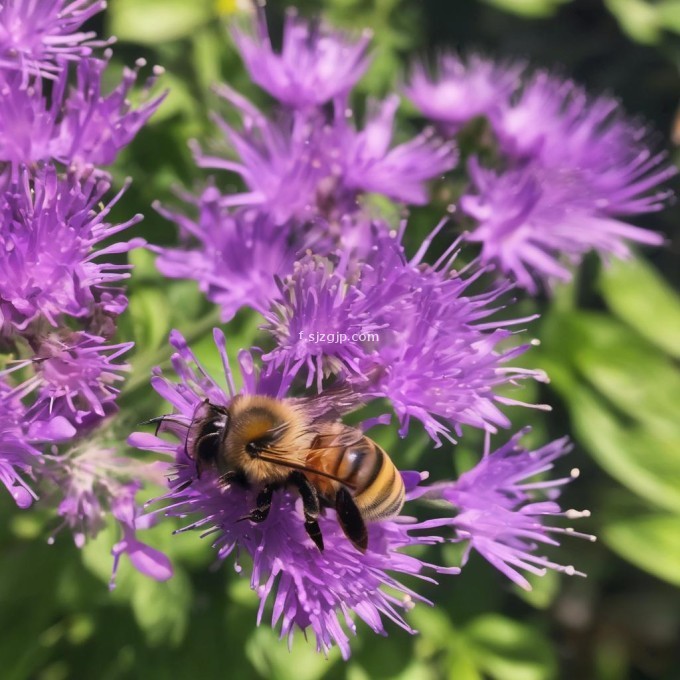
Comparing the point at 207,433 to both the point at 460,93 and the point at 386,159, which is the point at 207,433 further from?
the point at 460,93

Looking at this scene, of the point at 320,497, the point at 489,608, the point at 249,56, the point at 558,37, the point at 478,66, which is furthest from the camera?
the point at 558,37

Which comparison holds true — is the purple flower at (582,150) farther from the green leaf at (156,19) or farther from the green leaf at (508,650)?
the green leaf at (508,650)

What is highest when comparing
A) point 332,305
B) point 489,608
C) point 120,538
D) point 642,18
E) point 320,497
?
point 642,18

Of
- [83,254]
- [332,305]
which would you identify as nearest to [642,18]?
[332,305]

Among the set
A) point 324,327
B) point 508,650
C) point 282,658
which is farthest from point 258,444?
point 508,650

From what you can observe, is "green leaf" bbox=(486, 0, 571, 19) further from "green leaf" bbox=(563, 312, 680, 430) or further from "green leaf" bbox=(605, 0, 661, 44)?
"green leaf" bbox=(563, 312, 680, 430)

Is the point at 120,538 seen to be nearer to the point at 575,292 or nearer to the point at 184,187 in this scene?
the point at 184,187
